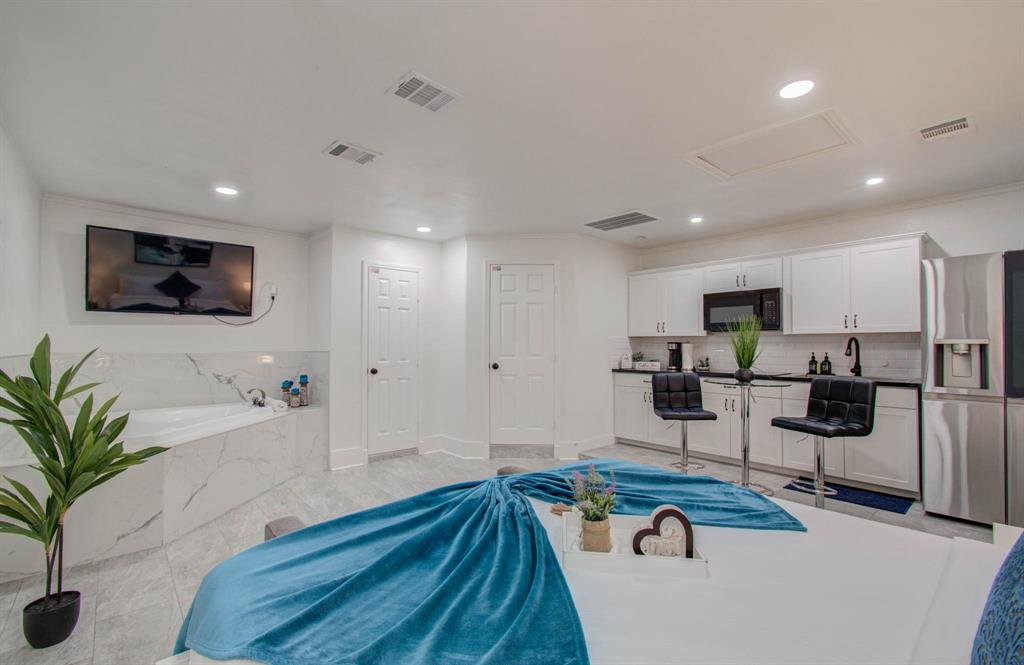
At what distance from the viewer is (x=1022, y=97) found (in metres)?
2.36

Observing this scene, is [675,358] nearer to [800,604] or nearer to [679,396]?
[679,396]

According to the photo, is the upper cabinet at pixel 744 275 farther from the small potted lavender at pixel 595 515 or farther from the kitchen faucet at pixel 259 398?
the kitchen faucet at pixel 259 398

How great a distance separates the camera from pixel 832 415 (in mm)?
3709

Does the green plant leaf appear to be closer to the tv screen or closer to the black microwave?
the tv screen

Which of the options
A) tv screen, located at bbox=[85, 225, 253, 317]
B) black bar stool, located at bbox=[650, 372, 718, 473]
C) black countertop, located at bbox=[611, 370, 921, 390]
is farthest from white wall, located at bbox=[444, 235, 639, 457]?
tv screen, located at bbox=[85, 225, 253, 317]

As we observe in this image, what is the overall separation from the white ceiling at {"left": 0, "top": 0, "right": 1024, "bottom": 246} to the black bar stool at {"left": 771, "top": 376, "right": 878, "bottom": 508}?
1603 mm

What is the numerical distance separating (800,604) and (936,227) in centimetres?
441

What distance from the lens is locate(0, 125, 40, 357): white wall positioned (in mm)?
2625

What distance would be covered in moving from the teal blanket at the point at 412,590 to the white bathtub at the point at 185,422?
7.60 feet

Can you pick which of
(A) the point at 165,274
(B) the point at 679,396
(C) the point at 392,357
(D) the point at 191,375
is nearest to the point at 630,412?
(B) the point at 679,396

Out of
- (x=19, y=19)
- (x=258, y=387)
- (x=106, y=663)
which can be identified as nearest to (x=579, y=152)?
(x=19, y=19)

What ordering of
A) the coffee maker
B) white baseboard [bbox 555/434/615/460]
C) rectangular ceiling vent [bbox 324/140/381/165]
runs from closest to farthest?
rectangular ceiling vent [bbox 324/140/381/165], white baseboard [bbox 555/434/615/460], the coffee maker

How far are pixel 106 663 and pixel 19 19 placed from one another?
2.62 meters

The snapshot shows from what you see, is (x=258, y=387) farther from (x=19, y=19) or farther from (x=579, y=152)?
(x=579, y=152)
